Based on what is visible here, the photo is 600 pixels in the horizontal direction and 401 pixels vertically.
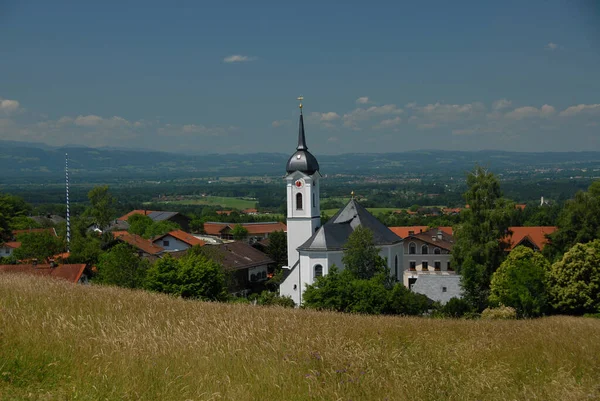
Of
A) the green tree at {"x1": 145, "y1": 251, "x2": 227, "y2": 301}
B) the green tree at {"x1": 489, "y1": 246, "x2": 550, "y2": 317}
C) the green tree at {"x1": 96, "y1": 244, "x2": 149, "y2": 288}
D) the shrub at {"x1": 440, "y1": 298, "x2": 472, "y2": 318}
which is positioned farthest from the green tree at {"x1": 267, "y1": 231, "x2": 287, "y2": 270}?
the green tree at {"x1": 489, "y1": 246, "x2": 550, "y2": 317}

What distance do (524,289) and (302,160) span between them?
19.5m

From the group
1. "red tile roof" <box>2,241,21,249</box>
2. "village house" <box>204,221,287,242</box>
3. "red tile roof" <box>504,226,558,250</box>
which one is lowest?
"village house" <box>204,221,287,242</box>

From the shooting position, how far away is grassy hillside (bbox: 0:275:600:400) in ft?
22.7

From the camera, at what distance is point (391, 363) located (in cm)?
779

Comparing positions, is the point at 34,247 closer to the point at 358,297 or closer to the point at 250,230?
the point at 358,297

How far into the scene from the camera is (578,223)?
146ft

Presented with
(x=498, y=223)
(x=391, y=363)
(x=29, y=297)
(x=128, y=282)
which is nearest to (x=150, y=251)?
(x=128, y=282)

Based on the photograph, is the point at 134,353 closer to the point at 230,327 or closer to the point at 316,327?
the point at 230,327

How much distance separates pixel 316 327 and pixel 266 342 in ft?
5.07

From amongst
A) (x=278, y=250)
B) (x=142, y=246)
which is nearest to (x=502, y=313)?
(x=278, y=250)

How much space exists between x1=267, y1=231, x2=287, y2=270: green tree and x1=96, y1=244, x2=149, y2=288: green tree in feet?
84.7

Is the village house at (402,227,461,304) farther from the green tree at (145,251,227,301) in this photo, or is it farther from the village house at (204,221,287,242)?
the village house at (204,221,287,242)

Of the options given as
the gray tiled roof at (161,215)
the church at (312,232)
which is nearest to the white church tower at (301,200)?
the church at (312,232)

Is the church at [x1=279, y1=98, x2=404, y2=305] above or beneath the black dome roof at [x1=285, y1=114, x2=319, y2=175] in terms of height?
beneath
